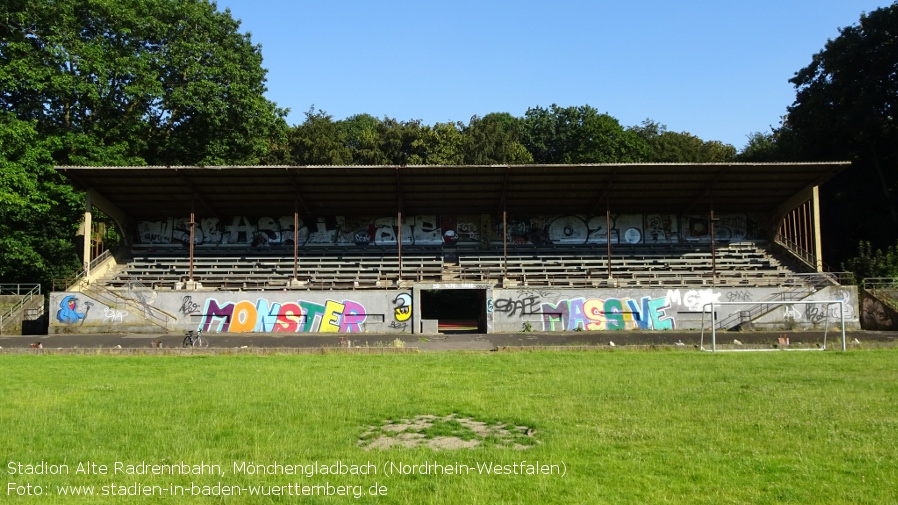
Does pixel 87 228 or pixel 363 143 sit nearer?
pixel 87 228

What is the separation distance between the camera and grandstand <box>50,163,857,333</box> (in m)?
37.5

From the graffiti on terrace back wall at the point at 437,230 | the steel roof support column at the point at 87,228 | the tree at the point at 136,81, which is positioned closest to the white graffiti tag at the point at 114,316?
the steel roof support column at the point at 87,228

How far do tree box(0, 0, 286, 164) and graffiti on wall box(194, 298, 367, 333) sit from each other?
14.3 metres

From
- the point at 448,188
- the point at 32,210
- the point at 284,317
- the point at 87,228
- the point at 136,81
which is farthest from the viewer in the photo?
the point at 136,81

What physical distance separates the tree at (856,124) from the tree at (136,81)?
40221mm

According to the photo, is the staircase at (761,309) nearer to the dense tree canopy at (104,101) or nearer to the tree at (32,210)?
the dense tree canopy at (104,101)

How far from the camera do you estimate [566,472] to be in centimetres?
737

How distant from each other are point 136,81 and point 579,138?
1716 inches

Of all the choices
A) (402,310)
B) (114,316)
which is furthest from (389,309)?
(114,316)

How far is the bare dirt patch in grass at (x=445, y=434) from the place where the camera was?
8836 mm

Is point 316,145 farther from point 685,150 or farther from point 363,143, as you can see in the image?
point 685,150

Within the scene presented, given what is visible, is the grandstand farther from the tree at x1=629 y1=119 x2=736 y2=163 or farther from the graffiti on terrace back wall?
the tree at x1=629 y1=119 x2=736 y2=163

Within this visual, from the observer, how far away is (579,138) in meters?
70.4

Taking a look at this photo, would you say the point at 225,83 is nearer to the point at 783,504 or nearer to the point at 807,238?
the point at 807,238
